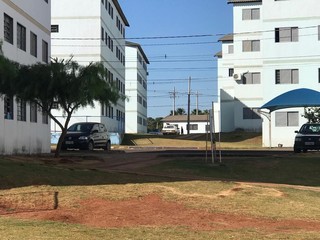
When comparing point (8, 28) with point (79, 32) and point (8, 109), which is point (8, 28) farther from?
point (79, 32)

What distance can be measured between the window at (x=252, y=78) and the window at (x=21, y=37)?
113 feet

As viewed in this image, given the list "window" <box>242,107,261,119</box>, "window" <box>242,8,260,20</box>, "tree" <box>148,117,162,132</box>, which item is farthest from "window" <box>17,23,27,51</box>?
"tree" <box>148,117,162,132</box>

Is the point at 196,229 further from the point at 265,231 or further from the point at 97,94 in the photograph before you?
the point at 97,94

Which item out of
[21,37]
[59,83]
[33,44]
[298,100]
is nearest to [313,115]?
[298,100]

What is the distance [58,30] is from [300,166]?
3288 cm

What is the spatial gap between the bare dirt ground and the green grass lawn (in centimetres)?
32

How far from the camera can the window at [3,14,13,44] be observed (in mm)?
22734

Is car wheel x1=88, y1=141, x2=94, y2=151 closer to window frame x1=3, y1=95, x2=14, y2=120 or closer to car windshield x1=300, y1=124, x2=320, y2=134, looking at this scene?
window frame x1=3, y1=95, x2=14, y2=120

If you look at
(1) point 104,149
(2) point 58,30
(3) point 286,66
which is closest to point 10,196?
(1) point 104,149

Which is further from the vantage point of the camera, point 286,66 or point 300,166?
point 286,66

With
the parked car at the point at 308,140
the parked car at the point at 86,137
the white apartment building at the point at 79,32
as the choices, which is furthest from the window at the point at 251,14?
the parked car at the point at 86,137

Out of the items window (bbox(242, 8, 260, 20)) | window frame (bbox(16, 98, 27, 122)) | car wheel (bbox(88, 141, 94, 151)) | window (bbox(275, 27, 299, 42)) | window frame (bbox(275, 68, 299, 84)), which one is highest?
window (bbox(242, 8, 260, 20))

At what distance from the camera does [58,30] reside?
151 feet

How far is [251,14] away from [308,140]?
32564mm
